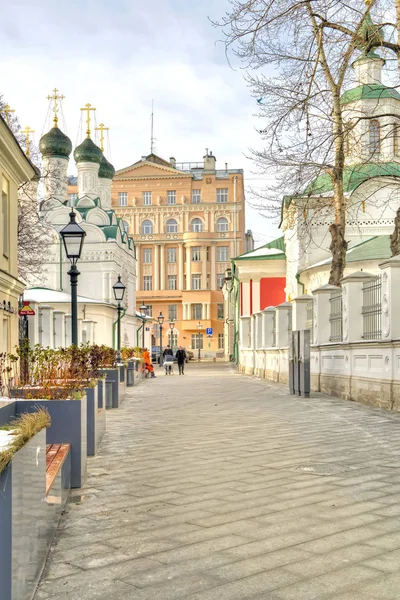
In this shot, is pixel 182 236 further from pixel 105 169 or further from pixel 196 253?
pixel 105 169

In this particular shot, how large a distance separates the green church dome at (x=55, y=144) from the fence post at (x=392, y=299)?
40917mm

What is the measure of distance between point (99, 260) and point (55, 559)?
163 ft

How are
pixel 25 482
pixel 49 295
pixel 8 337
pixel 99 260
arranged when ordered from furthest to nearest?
pixel 99 260, pixel 49 295, pixel 8 337, pixel 25 482

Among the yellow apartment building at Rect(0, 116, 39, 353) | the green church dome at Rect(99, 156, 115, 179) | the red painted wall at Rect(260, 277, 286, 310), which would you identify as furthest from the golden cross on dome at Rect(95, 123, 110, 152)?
the yellow apartment building at Rect(0, 116, 39, 353)

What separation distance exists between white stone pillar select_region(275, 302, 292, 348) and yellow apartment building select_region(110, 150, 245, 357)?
194 feet

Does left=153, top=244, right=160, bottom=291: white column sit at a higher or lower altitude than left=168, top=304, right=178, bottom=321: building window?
higher

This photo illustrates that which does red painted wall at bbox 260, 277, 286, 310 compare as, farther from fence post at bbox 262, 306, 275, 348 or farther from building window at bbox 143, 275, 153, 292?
building window at bbox 143, 275, 153, 292

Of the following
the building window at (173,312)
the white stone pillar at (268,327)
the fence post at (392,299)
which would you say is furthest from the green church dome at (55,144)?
the fence post at (392,299)

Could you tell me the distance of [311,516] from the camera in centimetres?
560

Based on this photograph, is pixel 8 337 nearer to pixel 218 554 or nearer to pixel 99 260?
pixel 218 554

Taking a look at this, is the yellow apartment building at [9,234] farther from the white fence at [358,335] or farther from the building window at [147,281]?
the building window at [147,281]

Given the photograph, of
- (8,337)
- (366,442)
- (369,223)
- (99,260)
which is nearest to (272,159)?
(8,337)

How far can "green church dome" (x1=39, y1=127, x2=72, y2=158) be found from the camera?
2024 inches

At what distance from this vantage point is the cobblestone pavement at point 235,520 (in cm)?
414
